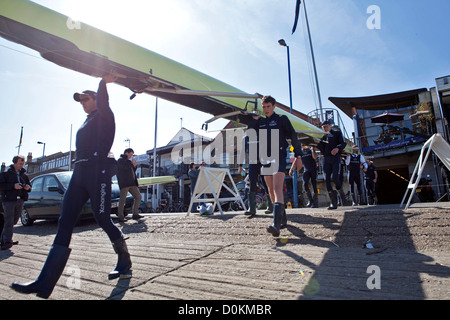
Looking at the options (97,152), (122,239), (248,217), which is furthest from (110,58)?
(248,217)

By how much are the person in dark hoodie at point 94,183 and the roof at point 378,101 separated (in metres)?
20.4

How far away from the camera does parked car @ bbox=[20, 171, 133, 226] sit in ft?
25.9

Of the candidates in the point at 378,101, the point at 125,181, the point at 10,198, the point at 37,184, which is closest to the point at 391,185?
the point at 378,101

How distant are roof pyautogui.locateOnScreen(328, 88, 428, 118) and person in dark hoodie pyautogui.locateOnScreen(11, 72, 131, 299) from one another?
66.8 feet

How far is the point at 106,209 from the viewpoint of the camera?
2520 millimetres

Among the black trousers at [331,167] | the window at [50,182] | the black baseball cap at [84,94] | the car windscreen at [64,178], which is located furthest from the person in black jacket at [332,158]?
the window at [50,182]

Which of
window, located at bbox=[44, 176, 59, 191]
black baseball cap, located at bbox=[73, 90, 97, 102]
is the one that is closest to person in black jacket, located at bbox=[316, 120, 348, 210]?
black baseball cap, located at bbox=[73, 90, 97, 102]

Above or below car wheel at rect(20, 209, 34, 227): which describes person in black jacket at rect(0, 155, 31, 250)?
above

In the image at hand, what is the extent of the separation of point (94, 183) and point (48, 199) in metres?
7.00

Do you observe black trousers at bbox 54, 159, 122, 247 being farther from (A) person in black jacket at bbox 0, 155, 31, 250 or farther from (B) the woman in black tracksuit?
(A) person in black jacket at bbox 0, 155, 31, 250

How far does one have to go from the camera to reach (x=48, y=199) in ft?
26.6

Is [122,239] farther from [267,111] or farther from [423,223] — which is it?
[423,223]

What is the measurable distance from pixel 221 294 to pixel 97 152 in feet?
5.40
